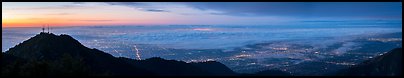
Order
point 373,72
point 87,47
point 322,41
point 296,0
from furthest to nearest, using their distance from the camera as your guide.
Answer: point 322,41 → point 87,47 → point 373,72 → point 296,0

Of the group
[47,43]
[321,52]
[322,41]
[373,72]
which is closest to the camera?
[373,72]

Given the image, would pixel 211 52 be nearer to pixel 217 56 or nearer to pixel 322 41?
pixel 217 56

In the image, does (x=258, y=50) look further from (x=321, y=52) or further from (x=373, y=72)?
(x=373, y=72)

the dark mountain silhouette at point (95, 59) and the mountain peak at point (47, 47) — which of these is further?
the mountain peak at point (47, 47)

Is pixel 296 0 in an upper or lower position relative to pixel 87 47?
upper

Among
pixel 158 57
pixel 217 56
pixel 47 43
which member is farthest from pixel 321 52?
pixel 47 43

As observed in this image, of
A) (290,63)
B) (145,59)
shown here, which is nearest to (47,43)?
(145,59)

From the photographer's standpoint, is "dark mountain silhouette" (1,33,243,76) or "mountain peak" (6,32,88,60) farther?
"mountain peak" (6,32,88,60)

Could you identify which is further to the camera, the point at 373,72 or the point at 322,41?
the point at 322,41

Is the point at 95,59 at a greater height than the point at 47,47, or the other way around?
the point at 47,47
